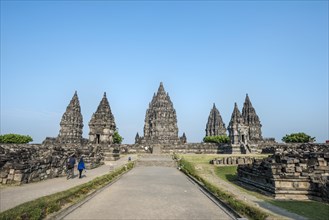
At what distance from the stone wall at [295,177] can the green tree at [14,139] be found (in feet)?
155

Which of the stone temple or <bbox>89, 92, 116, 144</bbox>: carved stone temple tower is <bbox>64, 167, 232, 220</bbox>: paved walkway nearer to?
<bbox>89, 92, 116, 144</bbox>: carved stone temple tower

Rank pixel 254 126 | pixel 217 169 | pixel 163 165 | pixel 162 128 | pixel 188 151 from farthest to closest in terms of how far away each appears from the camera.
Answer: pixel 254 126 → pixel 162 128 → pixel 188 151 → pixel 163 165 → pixel 217 169

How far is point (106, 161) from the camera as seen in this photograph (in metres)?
29.4

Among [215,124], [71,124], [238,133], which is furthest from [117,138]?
[238,133]

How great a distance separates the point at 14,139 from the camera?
46969mm

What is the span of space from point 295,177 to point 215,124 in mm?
63290

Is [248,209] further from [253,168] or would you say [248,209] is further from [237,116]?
[237,116]

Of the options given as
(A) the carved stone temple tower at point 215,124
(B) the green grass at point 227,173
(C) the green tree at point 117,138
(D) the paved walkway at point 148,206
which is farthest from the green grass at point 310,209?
(C) the green tree at point 117,138

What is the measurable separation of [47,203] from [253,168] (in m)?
12.2

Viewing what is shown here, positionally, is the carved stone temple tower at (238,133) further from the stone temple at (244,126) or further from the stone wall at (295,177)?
the stone wall at (295,177)

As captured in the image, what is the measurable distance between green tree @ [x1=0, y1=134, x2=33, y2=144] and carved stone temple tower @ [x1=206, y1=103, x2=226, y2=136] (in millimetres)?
49510

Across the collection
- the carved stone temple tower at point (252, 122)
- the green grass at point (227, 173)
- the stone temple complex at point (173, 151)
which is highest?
the carved stone temple tower at point (252, 122)

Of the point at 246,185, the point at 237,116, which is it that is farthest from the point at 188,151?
the point at 246,185

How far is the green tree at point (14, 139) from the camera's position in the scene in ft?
150
